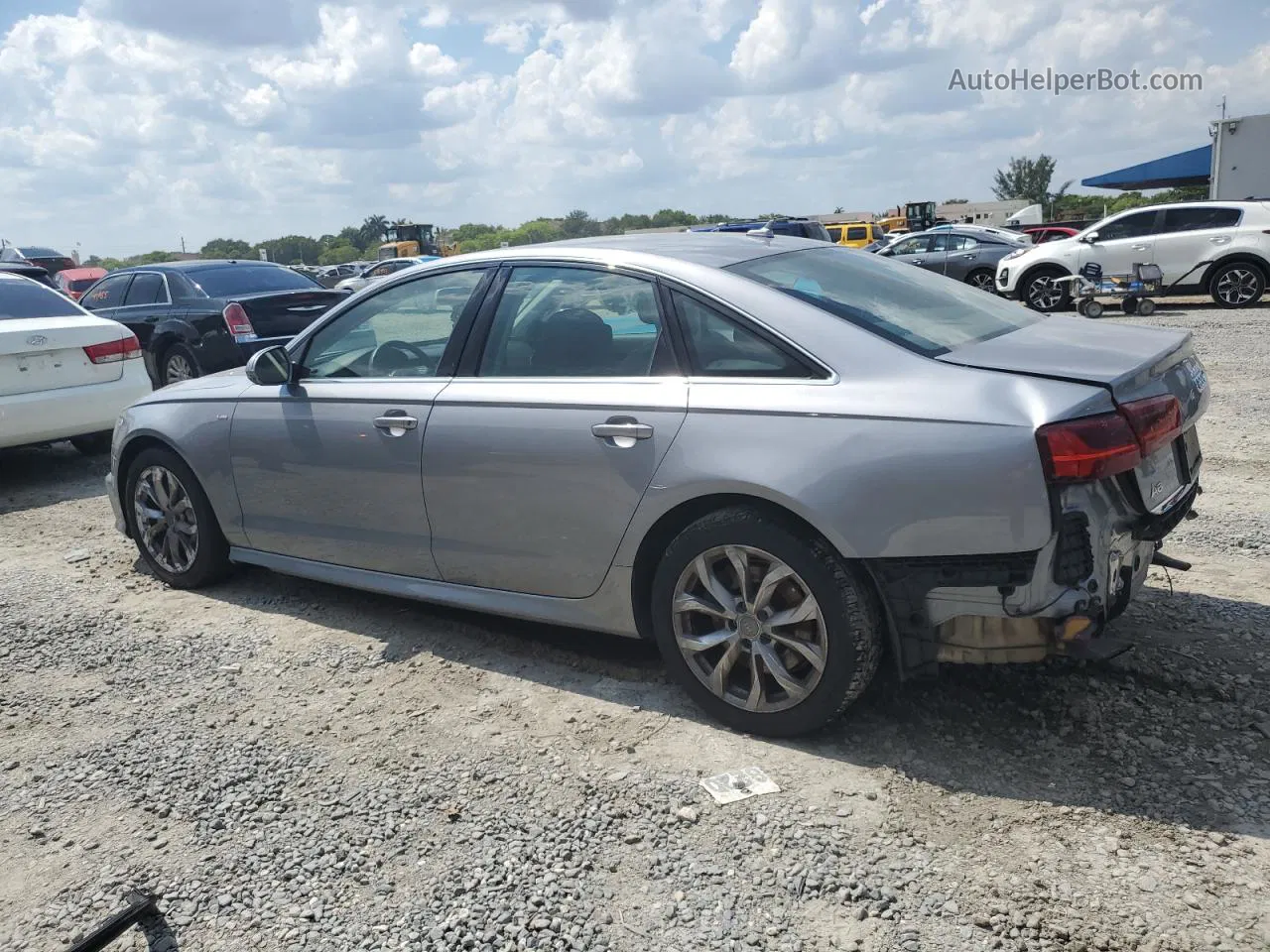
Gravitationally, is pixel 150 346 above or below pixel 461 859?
above

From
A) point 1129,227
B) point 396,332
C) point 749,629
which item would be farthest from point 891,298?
point 1129,227

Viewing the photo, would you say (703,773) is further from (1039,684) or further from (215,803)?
(215,803)

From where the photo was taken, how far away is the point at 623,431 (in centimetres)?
351

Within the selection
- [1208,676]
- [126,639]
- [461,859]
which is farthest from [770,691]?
[126,639]

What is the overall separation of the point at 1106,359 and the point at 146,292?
414 inches

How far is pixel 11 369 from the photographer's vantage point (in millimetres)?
7449

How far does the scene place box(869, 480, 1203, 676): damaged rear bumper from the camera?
9.59 feet

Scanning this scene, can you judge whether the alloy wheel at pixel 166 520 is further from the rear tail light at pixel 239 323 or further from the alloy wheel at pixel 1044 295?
the alloy wheel at pixel 1044 295

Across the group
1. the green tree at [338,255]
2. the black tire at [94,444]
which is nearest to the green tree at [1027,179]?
the green tree at [338,255]

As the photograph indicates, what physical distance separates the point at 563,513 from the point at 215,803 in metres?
1.42

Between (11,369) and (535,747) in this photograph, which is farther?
(11,369)

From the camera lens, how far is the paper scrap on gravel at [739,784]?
124 inches

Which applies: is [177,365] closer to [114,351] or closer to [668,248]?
[114,351]

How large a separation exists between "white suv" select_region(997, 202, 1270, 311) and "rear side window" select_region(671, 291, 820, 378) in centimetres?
1464
